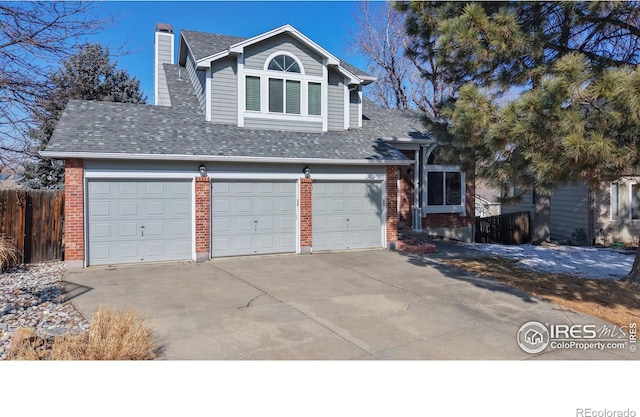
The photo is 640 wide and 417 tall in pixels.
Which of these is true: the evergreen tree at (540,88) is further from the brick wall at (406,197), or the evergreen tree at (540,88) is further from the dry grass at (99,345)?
the brick wall at (406,197)

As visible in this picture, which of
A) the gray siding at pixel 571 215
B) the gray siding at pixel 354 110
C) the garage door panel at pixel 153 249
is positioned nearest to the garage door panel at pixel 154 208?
the garage door panel at pixel 153 249

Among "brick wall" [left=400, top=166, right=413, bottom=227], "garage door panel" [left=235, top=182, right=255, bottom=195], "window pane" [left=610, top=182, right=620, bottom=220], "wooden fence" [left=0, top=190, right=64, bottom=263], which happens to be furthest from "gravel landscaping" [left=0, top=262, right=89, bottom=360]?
"window pane" [left=610, top=182, right=620, bottom=220]

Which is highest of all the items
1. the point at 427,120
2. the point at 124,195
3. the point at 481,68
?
Result: the point at 481,68

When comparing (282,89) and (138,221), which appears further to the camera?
(282,89)

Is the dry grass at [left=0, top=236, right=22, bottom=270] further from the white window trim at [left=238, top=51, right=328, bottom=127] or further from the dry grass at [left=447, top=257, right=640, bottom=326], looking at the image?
the dry grass at [left=447, top=257, right=640, bottom=326]

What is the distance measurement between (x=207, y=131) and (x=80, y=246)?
4619 millimetres

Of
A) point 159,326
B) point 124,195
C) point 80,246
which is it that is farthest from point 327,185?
point 159,326

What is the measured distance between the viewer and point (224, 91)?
44.1 ft

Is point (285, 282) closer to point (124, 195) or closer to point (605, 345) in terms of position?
point (124, 195)

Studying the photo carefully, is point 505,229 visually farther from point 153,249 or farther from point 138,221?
point 138,221

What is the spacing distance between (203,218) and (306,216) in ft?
9.84

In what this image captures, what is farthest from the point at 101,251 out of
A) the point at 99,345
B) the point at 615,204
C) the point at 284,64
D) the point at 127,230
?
the point at 615,204

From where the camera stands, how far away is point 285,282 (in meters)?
9.19

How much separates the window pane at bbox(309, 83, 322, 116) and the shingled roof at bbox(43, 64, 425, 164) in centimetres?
82
